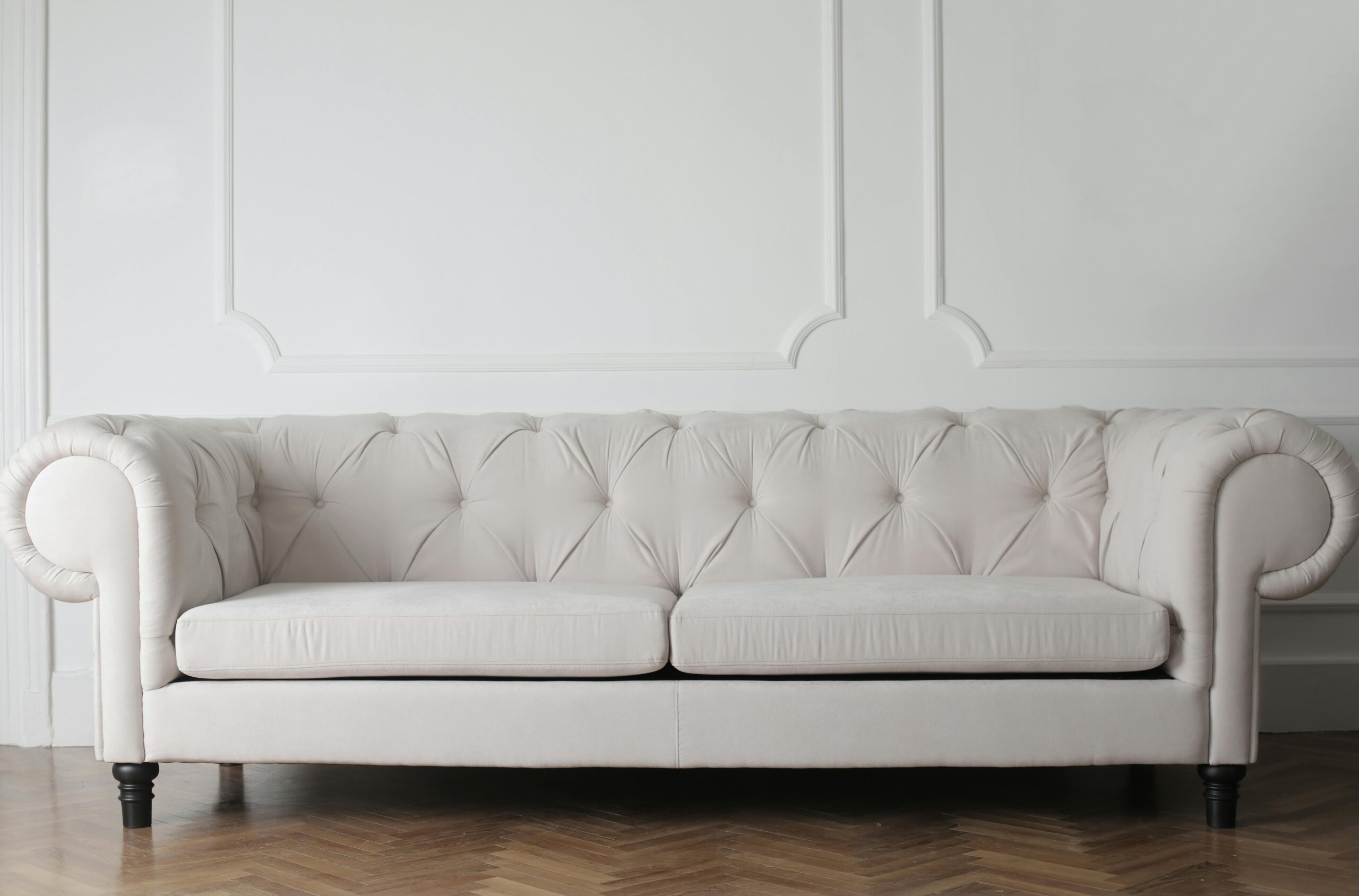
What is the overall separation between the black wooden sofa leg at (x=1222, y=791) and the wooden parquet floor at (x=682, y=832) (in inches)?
0.9

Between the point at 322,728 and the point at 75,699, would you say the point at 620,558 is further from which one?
the point at 75,699

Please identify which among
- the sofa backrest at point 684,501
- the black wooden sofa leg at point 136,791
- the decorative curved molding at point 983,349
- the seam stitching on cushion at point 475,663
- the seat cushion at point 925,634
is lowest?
the black wooden sofa leg at point 136,791

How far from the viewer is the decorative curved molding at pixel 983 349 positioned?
2.69m

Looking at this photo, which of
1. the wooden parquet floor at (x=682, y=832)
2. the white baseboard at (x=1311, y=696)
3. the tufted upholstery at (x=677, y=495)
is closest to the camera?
the wooden parquet floor at (x=682, y=832)

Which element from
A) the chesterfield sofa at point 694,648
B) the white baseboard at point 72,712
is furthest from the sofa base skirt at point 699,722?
the white baseboard at point 72,712

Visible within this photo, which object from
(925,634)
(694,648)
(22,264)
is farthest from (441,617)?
(22,264)

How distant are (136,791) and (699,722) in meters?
1.08

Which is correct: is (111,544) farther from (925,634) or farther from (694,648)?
(925,634)

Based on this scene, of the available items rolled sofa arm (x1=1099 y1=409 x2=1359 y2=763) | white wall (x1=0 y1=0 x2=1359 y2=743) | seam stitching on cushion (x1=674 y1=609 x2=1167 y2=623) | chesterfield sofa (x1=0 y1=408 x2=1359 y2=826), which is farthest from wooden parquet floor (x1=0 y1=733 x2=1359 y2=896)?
white wall (x1=0 y1=0 x2=1359 y2=743)

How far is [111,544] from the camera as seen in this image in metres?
1.84

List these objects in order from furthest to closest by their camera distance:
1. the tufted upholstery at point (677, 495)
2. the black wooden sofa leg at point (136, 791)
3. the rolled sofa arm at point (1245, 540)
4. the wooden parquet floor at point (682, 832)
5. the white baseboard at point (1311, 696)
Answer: the white baseboard at point (1311, 696)
the tufted upholstery at point (677, 495)
the black wooden sofa leg at point (136, 791)
the rolled sofa arm at point (1245, 540)
the wooden parquet floor at point (682, 832)

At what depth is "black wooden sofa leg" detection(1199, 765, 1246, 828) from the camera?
5.93ft

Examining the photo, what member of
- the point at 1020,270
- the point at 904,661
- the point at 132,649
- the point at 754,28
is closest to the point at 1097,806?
the point at 904,661

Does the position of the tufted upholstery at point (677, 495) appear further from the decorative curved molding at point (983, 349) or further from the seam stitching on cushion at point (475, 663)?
the seam stitching on cushion at point (475, 663)
